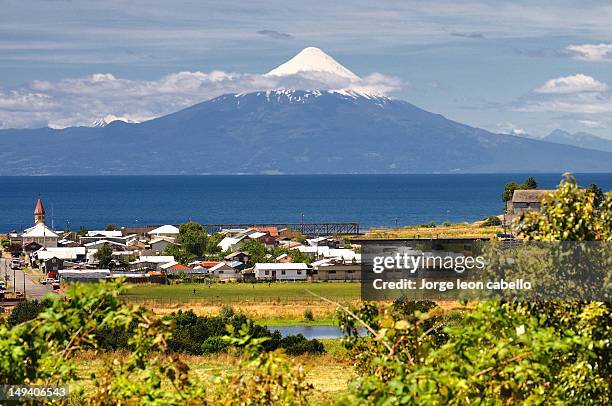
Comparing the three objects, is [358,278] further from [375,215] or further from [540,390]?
[375,215]

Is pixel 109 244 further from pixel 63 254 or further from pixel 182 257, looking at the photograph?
pixel 182 257

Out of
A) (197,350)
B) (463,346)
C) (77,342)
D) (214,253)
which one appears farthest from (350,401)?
(214,253)

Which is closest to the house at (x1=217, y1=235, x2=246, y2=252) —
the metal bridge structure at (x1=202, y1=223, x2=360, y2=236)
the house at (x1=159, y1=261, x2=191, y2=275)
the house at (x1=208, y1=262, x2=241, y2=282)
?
the house at (x1=159, y1=261, x2=191, y2=275)

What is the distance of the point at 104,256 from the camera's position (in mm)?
70250

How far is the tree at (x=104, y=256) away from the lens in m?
68.7

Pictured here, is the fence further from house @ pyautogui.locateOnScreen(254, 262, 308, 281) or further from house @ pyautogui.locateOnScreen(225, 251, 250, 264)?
house @ pyautogui.locateOnScreen(225, 251, 250, 264)

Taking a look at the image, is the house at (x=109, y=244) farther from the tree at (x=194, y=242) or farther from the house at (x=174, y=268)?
the house at (x=174, y=268)

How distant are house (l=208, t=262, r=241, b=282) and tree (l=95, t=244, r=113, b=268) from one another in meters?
10.5

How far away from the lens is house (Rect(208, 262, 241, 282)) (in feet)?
196

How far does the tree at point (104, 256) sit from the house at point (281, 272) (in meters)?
12.9

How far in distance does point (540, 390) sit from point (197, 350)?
23.6m

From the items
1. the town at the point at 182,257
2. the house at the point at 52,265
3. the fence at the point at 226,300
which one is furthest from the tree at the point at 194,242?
the fence at the point at 226,300

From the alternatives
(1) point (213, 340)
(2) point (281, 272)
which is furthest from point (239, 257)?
(1) point (213, 340)

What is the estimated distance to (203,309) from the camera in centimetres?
4422
